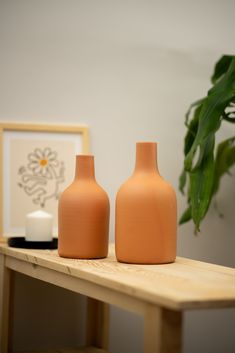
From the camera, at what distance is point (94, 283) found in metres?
1.35

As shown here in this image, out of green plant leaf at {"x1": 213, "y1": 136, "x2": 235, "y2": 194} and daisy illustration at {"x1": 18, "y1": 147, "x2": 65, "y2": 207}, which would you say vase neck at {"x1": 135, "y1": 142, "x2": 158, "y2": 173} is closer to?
daisy illustration at {"x1": 18, "y1": 147, "x2": 65, "y2": 207}

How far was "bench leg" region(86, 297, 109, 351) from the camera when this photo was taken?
2.11 metres

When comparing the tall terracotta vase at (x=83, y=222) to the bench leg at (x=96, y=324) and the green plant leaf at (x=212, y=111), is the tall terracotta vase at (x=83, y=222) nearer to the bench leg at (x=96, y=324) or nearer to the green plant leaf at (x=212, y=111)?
the green plant leaf at (x=212, y=111)

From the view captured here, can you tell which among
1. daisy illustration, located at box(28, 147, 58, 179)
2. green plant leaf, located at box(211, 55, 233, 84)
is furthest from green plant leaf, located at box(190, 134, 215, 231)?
daisy illustration, located at box(28, 147, 58, 179)

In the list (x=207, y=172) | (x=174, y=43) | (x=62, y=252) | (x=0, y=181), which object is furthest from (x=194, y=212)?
(x=174, y=43)

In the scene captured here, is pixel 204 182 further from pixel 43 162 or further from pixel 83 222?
pixel 43 162

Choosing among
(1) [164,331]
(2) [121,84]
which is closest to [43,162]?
(2) [121,84]

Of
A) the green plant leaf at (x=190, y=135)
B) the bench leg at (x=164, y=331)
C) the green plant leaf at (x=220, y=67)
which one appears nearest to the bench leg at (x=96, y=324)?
the green plant leaf at (x=190, y=135)

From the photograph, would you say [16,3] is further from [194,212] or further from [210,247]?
[210,247]

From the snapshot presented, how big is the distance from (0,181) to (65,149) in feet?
0.84

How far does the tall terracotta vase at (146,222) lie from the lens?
1.53m

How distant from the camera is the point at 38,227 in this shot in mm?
1923

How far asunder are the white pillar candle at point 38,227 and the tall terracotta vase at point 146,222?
16.4 inches

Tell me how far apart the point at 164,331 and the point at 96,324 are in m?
1.08
